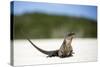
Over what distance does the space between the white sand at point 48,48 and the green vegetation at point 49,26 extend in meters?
0.08

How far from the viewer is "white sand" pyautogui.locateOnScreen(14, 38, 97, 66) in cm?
228

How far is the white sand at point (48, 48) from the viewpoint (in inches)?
89.7

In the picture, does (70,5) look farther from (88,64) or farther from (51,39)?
(88,64)

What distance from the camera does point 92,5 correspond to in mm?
2693

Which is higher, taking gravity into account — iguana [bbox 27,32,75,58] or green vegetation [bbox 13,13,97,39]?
green vegetation [bbox 13,13,97,39]

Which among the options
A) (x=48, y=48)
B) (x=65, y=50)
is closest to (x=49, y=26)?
(x=48, y=48)

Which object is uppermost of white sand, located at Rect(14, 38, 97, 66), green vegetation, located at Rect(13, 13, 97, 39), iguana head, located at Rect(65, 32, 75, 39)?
green vegetation, located at Rect(13, 13, 97, 39)

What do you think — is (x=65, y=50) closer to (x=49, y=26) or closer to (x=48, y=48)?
(x=48, y=48)

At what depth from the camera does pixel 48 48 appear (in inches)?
95.4

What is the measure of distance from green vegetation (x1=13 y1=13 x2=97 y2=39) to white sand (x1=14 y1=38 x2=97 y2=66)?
0.26 ft

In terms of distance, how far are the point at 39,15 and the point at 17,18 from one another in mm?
289

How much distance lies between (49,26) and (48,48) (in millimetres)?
286

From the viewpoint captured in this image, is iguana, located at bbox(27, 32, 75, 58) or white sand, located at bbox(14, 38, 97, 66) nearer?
white sand, located at bbox(14, 38, 97, 66)
